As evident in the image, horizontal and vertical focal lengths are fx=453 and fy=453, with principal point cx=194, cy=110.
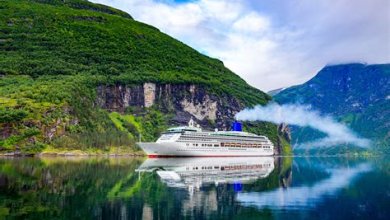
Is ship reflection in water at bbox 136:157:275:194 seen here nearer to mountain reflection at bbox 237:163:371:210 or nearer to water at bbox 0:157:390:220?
water at bbox 0:157:390:220

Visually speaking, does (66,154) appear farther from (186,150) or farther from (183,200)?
(183,200)

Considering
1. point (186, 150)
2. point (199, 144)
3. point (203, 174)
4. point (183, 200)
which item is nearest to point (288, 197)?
point (183, 200)

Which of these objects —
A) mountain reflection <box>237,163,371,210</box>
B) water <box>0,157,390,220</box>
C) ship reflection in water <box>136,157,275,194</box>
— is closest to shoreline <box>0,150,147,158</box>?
ship reflection in water <box>136,157,275,194</box>

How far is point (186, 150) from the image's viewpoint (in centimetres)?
15938

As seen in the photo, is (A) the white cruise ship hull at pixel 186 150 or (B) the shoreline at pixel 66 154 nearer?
(A) the white cruise ship hull at pixel 186 150

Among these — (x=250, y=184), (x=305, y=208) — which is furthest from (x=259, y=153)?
(x=305, y=208)

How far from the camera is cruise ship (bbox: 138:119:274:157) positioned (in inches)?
5965

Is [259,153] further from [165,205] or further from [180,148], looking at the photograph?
[165,205]

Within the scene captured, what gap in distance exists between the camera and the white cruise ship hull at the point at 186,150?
490 feet

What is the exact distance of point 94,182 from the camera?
52500 millimetres

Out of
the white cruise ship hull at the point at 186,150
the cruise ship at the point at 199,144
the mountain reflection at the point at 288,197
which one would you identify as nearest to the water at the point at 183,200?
the mountain reflection at the point at 288,197

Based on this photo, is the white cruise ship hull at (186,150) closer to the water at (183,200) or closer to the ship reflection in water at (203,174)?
the ship reflection in water at (203,174)

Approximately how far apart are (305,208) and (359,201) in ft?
25.1

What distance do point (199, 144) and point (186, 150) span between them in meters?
9.27
